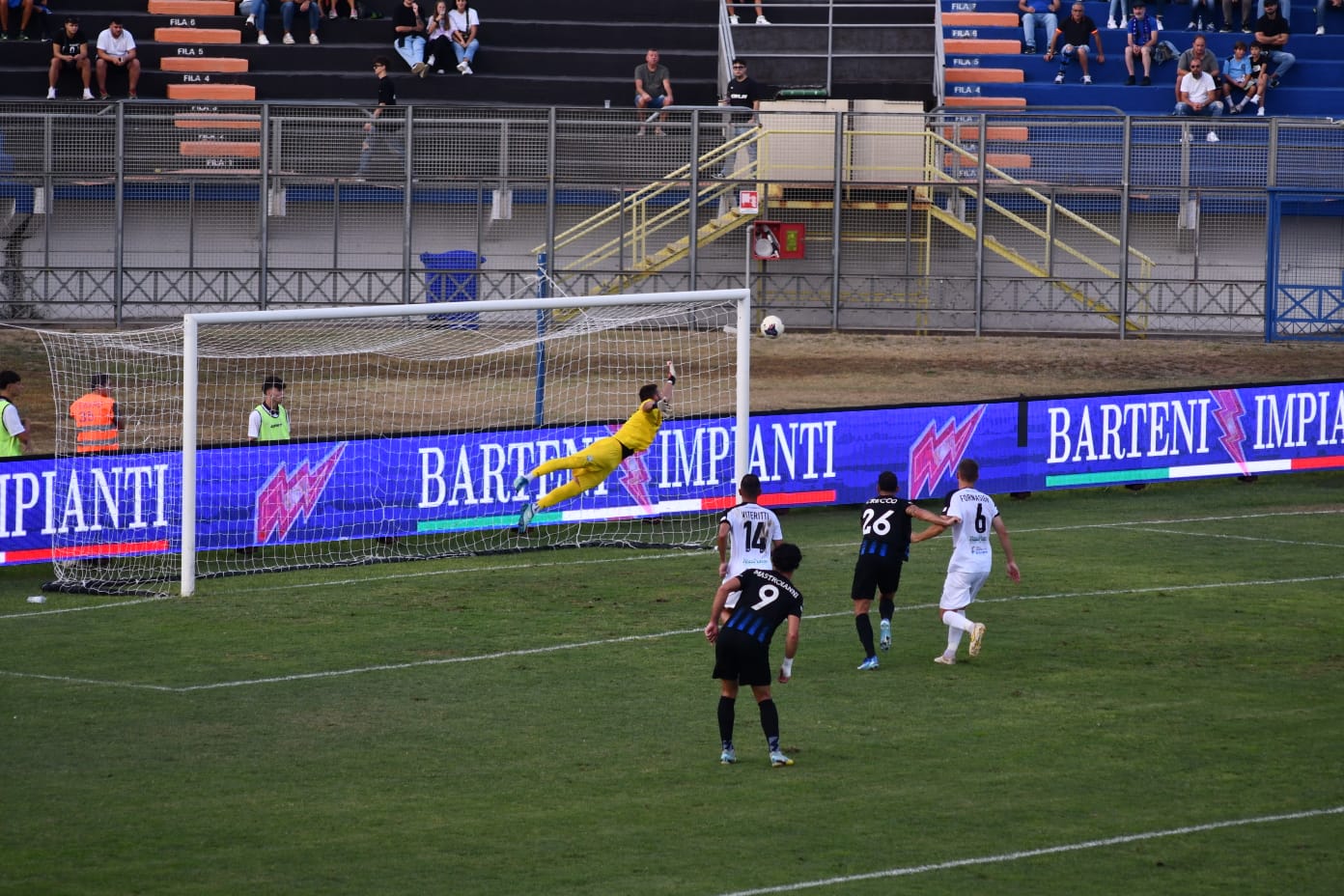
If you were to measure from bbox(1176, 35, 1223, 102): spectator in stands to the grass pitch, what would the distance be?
20.6 meters

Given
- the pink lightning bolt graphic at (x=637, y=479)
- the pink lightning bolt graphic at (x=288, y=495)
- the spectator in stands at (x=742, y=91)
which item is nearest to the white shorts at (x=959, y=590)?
the pink lightning bolt graphic at (x=637, y=479)

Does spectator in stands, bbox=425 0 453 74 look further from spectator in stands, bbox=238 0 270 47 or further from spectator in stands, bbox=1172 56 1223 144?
spectator in stands, bbox=1172 56 1223 144

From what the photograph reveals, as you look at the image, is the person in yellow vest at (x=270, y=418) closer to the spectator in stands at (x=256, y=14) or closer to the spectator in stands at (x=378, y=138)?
the spectator in stands at (x=378, y=138)

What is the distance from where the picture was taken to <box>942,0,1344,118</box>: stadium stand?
39438 millimetres

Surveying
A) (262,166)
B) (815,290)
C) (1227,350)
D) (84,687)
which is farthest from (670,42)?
(84,687)

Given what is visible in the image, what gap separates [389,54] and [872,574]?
26.4m

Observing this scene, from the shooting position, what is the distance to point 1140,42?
4006cm

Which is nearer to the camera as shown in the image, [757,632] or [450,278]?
[757,632]

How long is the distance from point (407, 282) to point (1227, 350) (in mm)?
15650

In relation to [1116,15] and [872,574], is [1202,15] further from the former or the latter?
[872,574]

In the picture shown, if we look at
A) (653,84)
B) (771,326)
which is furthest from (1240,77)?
(771,326)

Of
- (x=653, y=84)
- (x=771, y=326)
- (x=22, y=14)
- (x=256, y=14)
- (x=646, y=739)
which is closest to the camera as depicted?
(x=646, y=739)

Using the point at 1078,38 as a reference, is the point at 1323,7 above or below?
above

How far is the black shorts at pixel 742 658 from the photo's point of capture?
1220 centimetres
